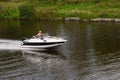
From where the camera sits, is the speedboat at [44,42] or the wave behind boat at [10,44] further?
the wave behind boat at [10,44]

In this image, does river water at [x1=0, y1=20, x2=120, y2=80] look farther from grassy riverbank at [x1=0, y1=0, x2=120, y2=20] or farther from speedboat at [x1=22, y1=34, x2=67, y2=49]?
grassy riverbank at [x1=0, y1=0, x2=120, y2=20]

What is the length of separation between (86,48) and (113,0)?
150 ft

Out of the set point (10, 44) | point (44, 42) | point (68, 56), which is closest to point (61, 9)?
point (10, 44)

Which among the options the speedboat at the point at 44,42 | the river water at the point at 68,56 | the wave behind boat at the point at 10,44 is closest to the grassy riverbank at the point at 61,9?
the river water at the point at 68,56

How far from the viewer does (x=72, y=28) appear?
86312 millimetres

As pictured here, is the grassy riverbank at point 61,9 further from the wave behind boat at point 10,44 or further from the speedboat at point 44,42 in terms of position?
the speedboat at point 44,42

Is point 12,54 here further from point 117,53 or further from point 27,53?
point 117,53

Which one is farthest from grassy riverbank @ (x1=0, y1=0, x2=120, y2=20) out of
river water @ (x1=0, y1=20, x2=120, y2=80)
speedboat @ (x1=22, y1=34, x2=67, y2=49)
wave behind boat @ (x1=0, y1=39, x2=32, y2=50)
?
speedboat @ (x1=22, y1=34, x2=67, y2=49)

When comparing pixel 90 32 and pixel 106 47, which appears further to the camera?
pixel 90 32

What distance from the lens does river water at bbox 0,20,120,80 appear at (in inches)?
1892

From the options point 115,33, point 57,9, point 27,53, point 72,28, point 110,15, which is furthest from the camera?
point 57,9

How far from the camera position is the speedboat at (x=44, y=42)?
63.4 meters

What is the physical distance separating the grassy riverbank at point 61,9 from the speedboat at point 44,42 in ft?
116

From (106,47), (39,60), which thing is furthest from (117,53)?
(39,60)
